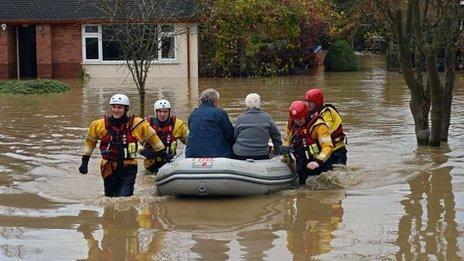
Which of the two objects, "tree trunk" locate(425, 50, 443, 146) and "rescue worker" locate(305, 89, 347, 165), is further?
"tree trunk" locate(425, 50, 443, 146)

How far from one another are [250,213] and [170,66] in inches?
1145

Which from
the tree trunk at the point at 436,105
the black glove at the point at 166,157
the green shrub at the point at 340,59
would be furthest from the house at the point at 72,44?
the black glove at the point at 166,157

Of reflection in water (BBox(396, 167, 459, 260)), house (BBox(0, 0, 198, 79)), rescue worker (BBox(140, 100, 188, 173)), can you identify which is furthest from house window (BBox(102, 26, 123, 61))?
reflection in water (BBox(396, 167, 459, 260))

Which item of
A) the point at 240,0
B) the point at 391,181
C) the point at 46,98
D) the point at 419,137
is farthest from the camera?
the point at 240,0

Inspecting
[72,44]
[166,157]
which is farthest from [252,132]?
[72,44]

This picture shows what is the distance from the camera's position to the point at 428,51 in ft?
48.8

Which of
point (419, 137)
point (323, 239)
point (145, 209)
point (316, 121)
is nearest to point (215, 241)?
point (323, 239)

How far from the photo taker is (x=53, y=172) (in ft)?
45.5

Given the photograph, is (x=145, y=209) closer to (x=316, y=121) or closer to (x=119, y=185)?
(x=119, y=185)

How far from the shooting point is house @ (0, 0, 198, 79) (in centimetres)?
3850

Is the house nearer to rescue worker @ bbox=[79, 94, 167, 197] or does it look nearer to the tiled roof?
the tiled roof

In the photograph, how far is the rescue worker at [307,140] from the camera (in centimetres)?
1167

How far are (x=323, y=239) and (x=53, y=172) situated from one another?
628 centimetres

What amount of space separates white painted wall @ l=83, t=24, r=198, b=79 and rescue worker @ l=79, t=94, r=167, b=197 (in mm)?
27654
